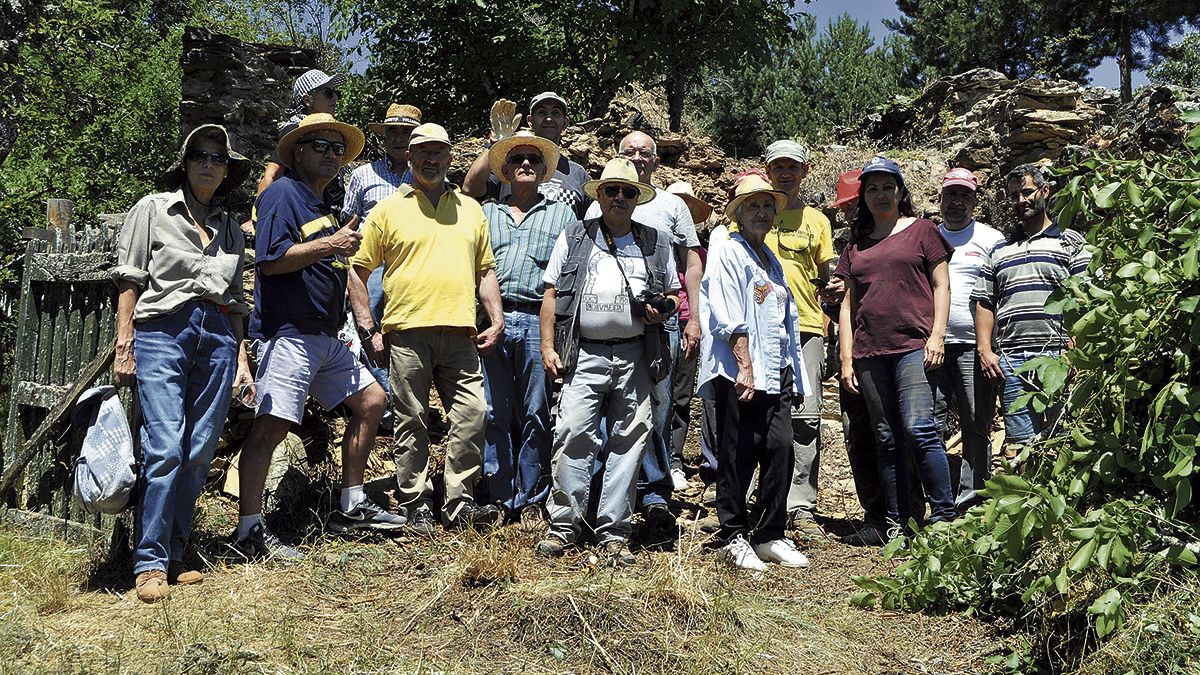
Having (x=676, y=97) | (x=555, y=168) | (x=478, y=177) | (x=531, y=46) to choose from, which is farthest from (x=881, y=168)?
(x=676, y=97)

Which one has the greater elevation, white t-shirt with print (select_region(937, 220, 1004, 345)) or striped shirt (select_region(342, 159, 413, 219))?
striped shirt (select_region(342, 159, 413, 219))

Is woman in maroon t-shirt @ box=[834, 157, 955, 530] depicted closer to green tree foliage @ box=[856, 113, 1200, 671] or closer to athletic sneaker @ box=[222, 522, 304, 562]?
green tree foliage @ box=[856, 113, 1200, 671]

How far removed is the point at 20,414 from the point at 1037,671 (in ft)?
16.7

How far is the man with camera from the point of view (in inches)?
193

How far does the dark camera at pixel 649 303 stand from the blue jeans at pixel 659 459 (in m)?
0.57

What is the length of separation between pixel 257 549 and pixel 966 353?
385 centimetres

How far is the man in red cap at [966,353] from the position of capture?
5520 mm

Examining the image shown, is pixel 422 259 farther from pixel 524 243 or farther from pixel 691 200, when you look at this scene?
pixel 691 200

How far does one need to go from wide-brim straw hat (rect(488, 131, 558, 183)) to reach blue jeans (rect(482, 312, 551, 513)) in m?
0.87

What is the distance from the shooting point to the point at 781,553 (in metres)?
4.92

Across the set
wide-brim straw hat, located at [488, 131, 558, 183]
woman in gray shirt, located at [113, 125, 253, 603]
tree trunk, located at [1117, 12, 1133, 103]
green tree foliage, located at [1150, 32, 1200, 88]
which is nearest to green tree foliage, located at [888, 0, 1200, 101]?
tree trunk, located at [1117, 12, 1133, 103]

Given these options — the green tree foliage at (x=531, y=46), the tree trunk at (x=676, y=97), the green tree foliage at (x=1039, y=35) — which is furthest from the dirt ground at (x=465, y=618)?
→ the green tree foliage at (x=1039, y=35)

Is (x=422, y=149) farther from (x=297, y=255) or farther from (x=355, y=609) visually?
(x=355, y=609)

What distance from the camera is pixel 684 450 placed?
7.05m
